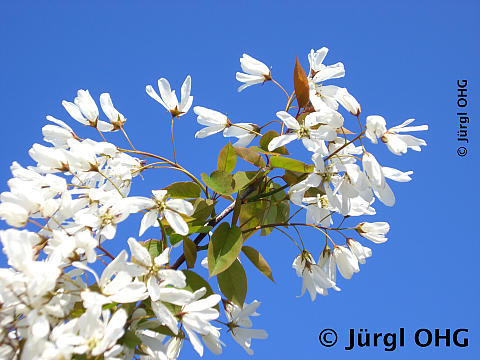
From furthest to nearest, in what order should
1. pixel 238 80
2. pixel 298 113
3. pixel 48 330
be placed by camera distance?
1. pixel 238 80
2. pixel 298 113
3. pixel 48 330

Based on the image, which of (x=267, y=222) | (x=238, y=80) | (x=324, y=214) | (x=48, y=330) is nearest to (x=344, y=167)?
(x=324, y=214)

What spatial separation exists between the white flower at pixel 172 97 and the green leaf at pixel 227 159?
160mm

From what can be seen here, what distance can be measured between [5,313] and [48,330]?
97 mm

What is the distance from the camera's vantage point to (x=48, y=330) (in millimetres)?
835

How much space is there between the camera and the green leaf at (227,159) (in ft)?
3.97

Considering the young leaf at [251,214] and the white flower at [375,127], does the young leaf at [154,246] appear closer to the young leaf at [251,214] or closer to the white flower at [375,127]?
the young leaf at [251,214]

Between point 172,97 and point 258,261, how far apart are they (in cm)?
46

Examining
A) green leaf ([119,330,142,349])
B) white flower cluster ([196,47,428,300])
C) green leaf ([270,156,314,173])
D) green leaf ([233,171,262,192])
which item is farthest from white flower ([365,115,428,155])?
green leaf ([119,330,142,349])

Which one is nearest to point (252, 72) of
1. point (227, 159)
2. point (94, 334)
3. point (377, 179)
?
point (227, 159)

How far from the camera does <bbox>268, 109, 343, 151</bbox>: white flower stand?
41.3 inches

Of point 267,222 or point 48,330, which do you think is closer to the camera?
point 48,330

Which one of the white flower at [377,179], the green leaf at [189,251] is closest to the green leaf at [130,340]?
the green leaf at [189,251]

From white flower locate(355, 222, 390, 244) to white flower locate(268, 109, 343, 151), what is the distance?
11.9 inches

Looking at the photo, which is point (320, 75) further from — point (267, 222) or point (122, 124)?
point (122, 124)
